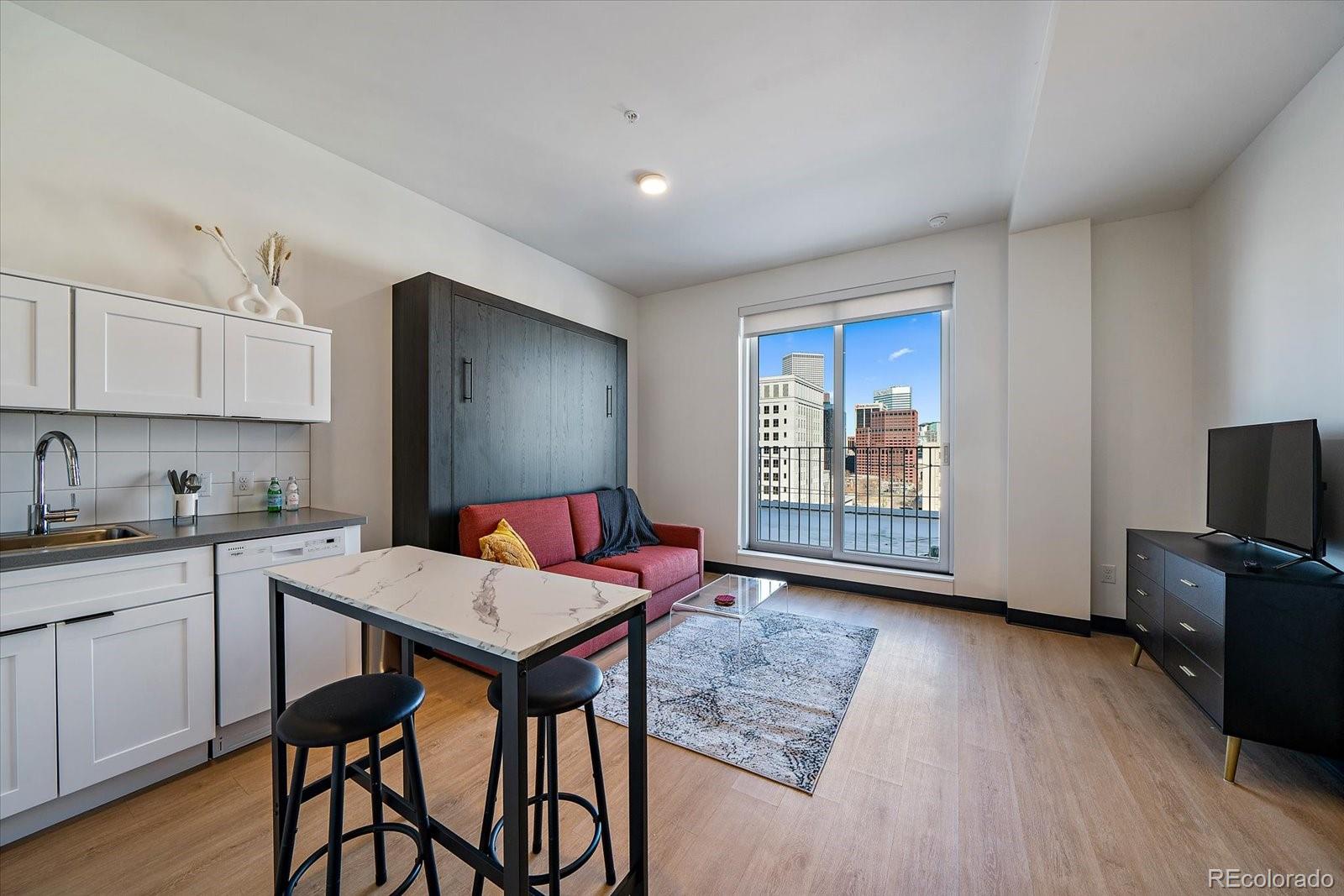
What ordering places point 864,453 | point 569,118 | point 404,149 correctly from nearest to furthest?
point 569,118, point 404,149, point 864,453

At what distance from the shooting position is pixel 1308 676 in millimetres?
1699

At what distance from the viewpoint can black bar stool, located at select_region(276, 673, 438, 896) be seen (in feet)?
3.59

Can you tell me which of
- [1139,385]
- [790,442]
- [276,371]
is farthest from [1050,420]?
[276,371]

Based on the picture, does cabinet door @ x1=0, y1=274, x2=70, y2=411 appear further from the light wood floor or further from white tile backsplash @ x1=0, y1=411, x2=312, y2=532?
the light wood floor

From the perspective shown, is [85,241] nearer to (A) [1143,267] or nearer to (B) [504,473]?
(B) [504,473]

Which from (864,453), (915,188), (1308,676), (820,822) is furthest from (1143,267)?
(820,822)

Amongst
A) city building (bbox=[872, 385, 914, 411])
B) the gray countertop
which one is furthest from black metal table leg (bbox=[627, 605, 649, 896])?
city building (bbox=[872, 385, 914, 411])

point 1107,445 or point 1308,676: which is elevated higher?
point 1107,445

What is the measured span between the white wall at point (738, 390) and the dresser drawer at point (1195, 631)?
1.25 m

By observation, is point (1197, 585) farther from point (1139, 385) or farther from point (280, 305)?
point (280, 305)

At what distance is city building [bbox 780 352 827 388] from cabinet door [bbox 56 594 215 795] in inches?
166

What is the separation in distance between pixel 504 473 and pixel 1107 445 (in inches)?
162

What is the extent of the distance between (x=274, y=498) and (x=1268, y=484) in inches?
177

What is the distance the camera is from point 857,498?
13.9 feet
